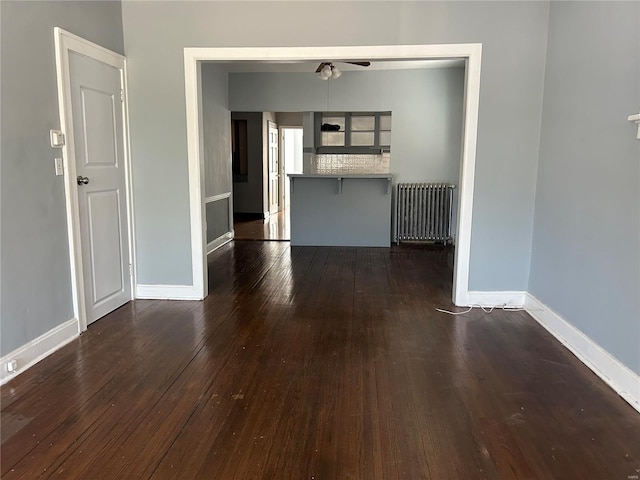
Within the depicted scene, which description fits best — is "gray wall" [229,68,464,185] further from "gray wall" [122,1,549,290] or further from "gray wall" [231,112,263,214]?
"gray wall" [122,1,549,290]

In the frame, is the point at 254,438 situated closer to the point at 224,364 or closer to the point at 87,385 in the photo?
the point at 224,364

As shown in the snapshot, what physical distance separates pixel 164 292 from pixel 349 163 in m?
4.31

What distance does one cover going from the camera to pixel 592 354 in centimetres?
266

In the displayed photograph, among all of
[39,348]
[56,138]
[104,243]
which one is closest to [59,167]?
[56,138]

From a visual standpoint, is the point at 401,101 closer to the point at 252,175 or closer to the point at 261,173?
A: the point at 261,173

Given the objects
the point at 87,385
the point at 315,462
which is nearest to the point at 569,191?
the point at 315,462

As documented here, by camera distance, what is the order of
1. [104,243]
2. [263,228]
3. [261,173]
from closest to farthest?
1. [104,243]
2. [263,228]
3. [261,173]

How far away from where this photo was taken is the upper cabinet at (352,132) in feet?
23.8

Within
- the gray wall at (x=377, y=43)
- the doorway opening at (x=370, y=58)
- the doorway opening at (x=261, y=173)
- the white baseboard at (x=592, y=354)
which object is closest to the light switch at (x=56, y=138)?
the gray wall at (x=377, y=43)

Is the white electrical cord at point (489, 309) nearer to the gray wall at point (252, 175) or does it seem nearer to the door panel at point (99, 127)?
the door panel at point (99, 127)

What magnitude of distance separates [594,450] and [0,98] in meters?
3.26

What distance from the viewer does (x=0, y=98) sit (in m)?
2.40

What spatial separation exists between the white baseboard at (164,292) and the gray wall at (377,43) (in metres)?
0.24

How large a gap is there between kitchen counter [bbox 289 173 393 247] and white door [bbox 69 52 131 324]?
114 inches
